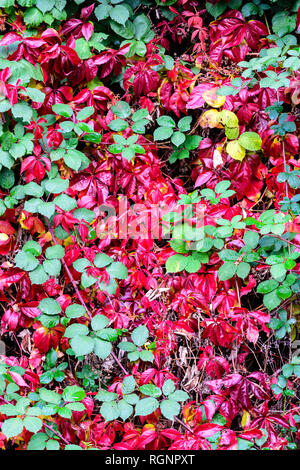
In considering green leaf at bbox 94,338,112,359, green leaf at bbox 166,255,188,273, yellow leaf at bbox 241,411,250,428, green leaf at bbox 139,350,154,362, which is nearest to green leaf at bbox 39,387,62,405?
green leaf at bbox 94,338,112,359

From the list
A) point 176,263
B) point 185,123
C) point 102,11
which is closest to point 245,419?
point 176,263

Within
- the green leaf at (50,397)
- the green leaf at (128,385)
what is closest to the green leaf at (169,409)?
the green leaf at (128,385)

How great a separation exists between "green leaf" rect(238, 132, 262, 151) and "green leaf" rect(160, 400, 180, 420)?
986 mm

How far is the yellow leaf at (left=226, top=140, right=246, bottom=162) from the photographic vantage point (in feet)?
A: 5.36

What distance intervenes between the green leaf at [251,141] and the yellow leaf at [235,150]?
0.02m

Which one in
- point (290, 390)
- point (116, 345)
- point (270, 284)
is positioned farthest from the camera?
point (116, 345)

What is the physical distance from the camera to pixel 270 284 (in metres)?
1.50

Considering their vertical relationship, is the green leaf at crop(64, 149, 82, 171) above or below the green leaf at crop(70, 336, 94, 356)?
above

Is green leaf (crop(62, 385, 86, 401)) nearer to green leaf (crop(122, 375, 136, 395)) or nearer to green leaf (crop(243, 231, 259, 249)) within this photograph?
green leaf (crop(122, 375, 136, 395))

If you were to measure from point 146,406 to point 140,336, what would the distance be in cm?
25

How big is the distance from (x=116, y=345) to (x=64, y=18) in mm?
1305

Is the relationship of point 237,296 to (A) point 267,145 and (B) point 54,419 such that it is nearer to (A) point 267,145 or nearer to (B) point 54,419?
(A) point 267,145
